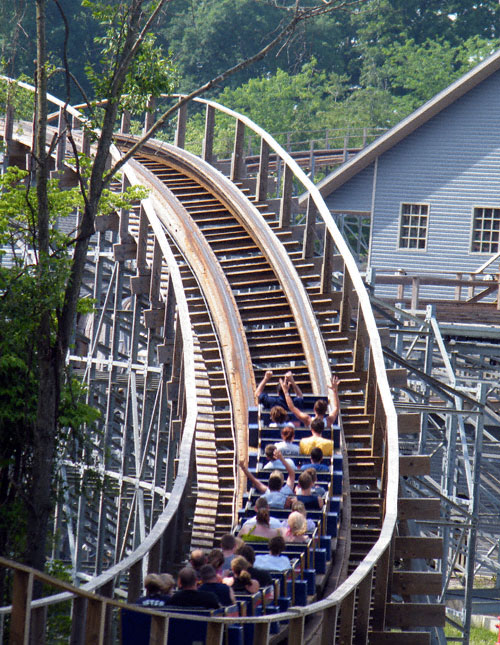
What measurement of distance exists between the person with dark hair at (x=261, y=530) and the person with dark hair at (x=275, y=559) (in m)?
0.47

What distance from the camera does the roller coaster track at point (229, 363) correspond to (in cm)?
1101

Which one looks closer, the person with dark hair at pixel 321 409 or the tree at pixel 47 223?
the tree at pixel 47 223

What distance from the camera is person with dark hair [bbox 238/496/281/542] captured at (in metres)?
9.84

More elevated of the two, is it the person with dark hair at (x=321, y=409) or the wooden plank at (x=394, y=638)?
the person with dark hair at (x=321, y=409)

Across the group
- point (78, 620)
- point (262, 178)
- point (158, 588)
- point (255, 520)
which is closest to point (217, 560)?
point (158, 588)

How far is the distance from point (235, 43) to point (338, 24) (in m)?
5.55

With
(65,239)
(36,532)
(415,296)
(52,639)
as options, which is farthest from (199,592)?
(415,296)

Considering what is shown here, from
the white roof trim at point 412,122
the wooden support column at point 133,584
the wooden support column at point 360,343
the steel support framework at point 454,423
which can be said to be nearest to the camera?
the wooden support column at point 133,584

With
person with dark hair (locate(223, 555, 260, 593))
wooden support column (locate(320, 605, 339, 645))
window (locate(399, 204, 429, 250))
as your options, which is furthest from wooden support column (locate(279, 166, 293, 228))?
window (locate(399, 204, 429, 250))

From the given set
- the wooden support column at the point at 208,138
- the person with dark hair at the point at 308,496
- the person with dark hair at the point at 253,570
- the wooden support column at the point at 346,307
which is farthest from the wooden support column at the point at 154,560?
the wooden support column at the point at 208,138

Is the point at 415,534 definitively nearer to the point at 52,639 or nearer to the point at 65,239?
the point at 52,639

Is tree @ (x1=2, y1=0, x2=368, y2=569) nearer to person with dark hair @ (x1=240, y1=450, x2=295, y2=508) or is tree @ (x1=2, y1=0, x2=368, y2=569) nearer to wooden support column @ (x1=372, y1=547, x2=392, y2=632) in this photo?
person with dark hair @ (x1=240, y1=450, x2=295, y2=508)

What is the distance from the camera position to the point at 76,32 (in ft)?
170

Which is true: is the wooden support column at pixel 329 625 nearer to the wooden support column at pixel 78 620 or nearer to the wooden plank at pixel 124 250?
the wooden support column at pixel 78 620
